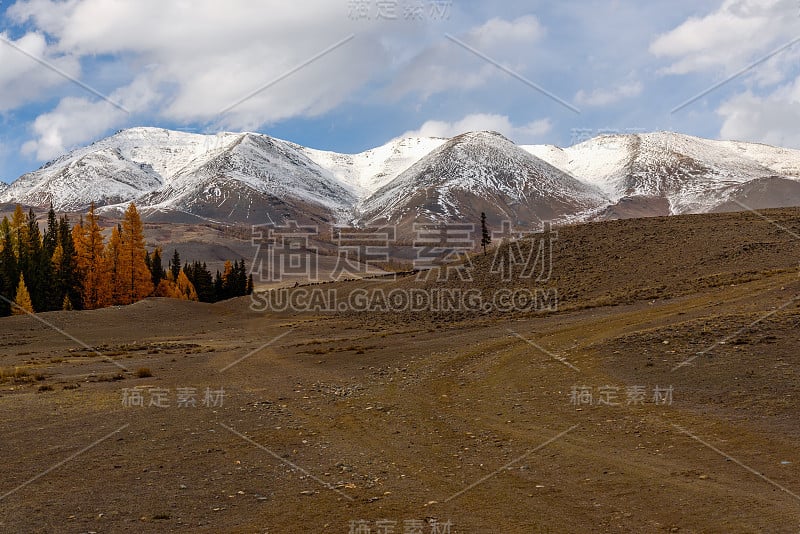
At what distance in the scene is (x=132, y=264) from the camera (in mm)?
68000

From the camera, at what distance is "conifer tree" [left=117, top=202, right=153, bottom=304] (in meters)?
66.8

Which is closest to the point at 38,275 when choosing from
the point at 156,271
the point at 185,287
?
the point at 156,271

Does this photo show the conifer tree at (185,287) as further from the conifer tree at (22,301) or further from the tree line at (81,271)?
the conifer tree at (22,301)

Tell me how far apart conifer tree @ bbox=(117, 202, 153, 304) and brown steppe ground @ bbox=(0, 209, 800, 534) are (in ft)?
116

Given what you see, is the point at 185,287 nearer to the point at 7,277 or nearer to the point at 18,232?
the point at 18,232

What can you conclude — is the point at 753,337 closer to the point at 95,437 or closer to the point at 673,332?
the point at 673,332

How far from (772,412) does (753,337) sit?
279 inches

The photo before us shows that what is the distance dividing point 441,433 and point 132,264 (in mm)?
61962

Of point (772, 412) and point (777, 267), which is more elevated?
point (777, 267)

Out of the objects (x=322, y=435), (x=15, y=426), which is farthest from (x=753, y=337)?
(x=15, y=426)

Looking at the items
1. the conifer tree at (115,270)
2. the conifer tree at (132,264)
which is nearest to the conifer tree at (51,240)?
the conifer tree at (115,270)

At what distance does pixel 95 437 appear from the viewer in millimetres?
14789

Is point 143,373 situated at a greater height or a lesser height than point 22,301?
lesser

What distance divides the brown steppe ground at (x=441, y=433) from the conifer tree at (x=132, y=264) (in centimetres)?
3542
